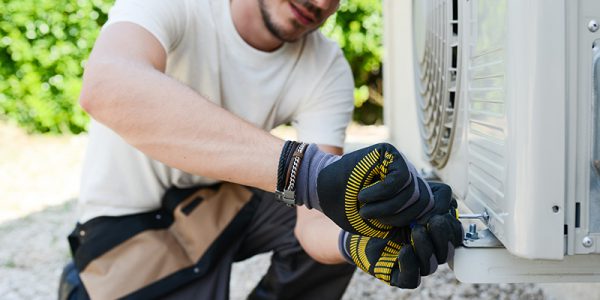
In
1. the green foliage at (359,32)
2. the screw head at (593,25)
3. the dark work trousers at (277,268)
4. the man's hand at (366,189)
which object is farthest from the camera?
the green foliage at (359,32)

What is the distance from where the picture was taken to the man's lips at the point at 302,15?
1933mm

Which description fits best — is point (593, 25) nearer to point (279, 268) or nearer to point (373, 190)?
point (373, 190)

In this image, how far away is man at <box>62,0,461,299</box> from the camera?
137 centimetres

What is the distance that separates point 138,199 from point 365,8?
4581 mm

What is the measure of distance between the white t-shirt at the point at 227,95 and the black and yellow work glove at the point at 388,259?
2.50 ft

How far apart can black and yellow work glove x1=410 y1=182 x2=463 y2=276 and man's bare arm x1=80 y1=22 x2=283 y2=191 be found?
30 cm

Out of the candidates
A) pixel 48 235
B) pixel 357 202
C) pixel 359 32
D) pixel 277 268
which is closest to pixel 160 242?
pixel 277 268

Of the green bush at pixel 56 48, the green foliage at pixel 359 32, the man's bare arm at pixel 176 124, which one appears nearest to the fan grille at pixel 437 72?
the man's bare arm at pixel 176 124

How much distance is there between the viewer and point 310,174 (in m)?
1.28

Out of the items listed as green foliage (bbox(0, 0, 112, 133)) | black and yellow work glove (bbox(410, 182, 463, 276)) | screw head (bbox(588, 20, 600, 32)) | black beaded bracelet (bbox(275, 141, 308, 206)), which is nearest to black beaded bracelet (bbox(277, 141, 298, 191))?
black beaded bracelet (bbox(275, 141, 308, 206))

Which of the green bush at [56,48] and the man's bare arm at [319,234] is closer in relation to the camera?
the man's bare arm at [319,234]

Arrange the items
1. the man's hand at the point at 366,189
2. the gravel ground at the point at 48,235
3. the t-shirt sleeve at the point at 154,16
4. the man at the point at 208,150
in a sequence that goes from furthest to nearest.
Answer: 1. the gravel ground at the point at 48,235
2. the t-shirt sleeve at the point at 154,16
3. the man at the point at 208,150
4. the man's hand at the point at 366,189

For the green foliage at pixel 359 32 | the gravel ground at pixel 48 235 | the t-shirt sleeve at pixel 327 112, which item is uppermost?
the green foliage at pixel 359 32

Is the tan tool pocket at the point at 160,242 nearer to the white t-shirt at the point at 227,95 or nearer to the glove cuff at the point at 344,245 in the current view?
the white t-shirt at the point at 227,95
